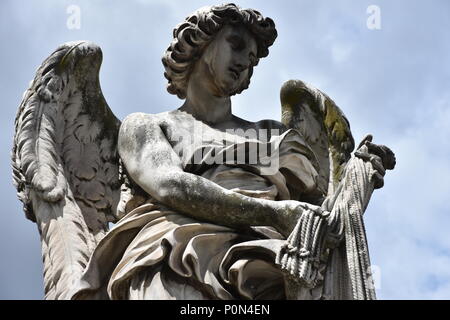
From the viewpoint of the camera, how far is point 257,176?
17500 mm

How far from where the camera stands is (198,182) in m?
17.1

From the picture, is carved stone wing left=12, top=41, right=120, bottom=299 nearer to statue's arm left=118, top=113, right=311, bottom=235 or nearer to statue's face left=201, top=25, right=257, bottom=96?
statue's arm left=118, top=113, right=311, bottom=235

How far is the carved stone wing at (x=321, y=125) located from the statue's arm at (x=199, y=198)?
1.45 metres

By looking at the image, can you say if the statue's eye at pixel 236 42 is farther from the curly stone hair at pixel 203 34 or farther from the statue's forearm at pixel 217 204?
the statue's forearm at pixel 217 204

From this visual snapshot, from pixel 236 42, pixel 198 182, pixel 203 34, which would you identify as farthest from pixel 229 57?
pixel 198 182

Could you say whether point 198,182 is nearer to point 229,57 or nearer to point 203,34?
point 229,57

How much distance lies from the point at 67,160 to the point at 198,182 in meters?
1.57

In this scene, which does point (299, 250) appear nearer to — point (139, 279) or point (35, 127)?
point (139, 279)

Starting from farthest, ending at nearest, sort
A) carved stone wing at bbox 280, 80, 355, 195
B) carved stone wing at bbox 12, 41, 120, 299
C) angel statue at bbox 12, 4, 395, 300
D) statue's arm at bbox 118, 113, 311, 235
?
1. carved stone wing at bbox 280, 80, 355, 195
2. carved stone wing at bbox 12, 41, 120, 299
3. statue's arm at bbox 118, 113, 311, 235
4. angel statue at bbox 12, 4, 395, 300

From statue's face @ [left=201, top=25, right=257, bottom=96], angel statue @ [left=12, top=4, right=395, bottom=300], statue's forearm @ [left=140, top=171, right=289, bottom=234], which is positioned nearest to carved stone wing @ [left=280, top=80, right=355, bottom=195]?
angel statue @ [left=12, top=4, right=395, bottom=300]

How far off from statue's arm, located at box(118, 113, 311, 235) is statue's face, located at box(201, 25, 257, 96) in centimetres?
82

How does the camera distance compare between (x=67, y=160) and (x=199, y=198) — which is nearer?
(x=199, y=198)

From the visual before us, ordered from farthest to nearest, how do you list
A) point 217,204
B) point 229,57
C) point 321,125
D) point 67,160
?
point 321,125 → point 67,160 → point 229,57 → point 217,204

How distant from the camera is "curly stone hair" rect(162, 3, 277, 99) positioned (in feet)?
59.0
